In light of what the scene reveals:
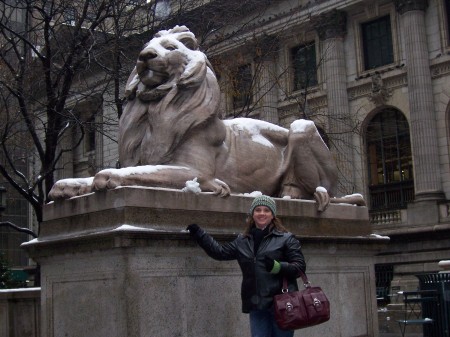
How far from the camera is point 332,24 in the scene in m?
37.9

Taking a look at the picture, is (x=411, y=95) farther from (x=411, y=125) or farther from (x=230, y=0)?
(x=230, y=0)

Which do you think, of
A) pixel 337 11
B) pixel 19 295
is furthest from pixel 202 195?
pixel 337 11

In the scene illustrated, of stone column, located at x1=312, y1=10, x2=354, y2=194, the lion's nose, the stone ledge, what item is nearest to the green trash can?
the stone ledge

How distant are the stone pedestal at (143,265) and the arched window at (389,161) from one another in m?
28.6

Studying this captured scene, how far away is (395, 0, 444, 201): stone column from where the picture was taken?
33.5 m

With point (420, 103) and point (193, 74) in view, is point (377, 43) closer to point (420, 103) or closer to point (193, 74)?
point (420, 103)

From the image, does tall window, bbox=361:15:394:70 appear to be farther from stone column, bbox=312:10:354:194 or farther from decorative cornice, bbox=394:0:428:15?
decorative cornice, bbox=394:0:428:15

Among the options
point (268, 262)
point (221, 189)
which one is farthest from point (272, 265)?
point (221, 189)

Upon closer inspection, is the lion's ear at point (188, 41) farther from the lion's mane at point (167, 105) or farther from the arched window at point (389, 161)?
the arched window at point (389, 161)

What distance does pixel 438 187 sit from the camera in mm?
33375

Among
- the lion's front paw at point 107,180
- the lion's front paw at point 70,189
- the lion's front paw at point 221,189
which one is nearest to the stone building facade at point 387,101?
the lion's front paw at point 221,189

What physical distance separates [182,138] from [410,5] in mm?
30217

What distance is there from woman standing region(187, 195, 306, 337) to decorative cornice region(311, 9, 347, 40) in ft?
109

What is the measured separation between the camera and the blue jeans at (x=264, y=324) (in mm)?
5505
